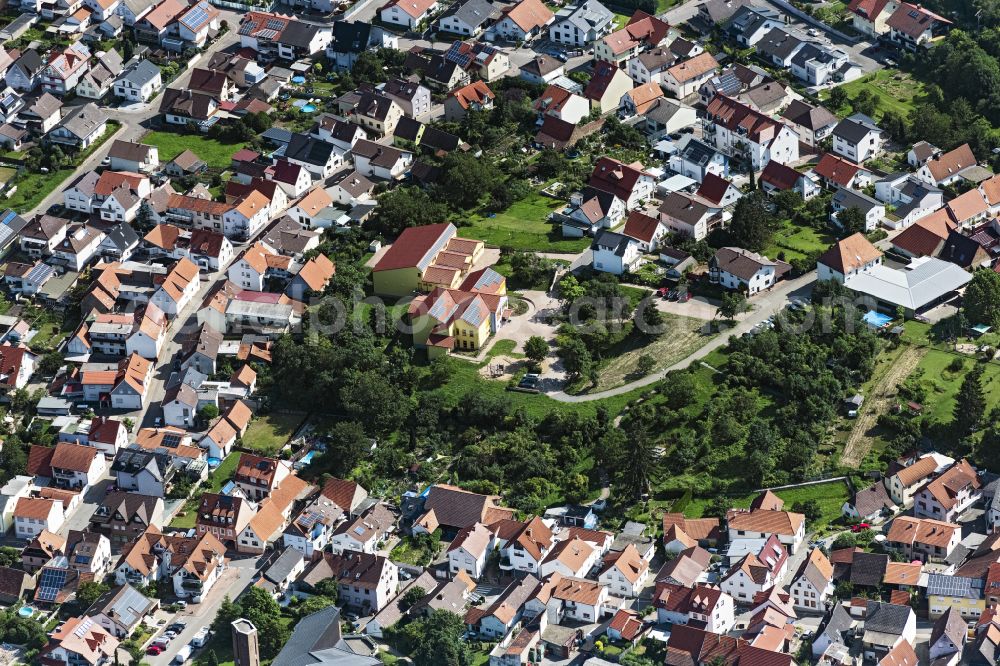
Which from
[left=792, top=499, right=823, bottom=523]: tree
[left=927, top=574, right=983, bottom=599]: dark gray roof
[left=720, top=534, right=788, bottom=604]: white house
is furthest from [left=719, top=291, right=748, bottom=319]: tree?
[left=927, top=574, right=983, bottom=599]: dark gray roof

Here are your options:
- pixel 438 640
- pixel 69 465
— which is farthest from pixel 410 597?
pixel 69 465

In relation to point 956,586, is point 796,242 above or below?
below

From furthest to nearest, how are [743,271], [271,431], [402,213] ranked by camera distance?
[402,213]
[743,271]
[271,431]

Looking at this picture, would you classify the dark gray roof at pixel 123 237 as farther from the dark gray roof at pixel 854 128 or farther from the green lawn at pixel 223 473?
the dark gray roof at pixel 854 128

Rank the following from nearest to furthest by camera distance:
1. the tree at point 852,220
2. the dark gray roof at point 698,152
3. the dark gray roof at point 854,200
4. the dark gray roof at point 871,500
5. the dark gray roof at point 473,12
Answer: the dark gray roof at point 871,500
the tree at point 852,220
the dark gray roof at point 854,200
the dark gray roof at point 698,152
the dark gray roof at point 473,12

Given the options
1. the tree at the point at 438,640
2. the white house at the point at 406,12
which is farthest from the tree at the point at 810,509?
the white house at the point at 406,12

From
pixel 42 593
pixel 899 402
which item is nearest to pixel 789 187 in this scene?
pixel 899 402

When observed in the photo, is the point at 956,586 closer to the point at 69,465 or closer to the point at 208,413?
the point at 208,413
